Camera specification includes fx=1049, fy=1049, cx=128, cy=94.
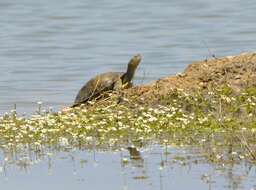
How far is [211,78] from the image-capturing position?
10.7m

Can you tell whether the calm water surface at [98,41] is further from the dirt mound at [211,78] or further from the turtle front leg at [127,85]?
the dirt mound at [211,78]

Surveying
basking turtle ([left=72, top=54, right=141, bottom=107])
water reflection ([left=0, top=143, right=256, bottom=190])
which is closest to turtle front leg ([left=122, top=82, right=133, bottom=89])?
basking turtle ([left=72, top=54, right=141, bottom=107])

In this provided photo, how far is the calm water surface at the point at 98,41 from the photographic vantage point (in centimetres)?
1416

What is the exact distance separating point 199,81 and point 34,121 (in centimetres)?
206

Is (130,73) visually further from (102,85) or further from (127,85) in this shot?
(102,85)

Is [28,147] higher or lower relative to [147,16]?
lower

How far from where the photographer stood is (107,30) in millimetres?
18719

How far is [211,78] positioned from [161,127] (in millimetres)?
1743

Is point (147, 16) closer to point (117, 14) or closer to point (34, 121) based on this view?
point (117, 14)

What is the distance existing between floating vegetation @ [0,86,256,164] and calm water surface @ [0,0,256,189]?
35cm

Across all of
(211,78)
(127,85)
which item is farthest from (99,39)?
(211,78)

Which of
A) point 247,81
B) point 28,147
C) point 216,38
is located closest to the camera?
point 28,147

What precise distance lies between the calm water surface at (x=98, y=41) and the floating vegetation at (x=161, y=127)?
351 mm

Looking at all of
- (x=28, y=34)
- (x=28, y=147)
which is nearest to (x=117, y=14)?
(x=28, y=34)
